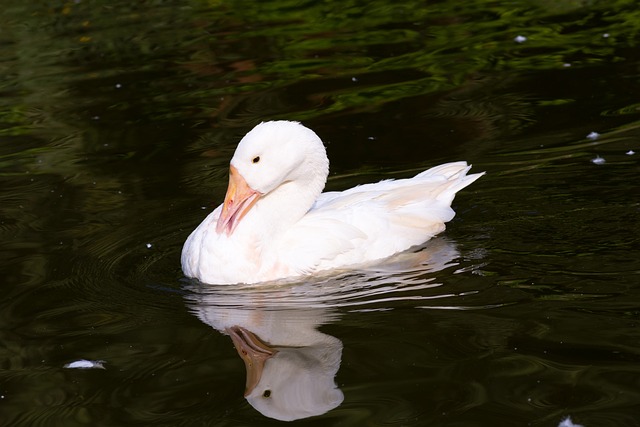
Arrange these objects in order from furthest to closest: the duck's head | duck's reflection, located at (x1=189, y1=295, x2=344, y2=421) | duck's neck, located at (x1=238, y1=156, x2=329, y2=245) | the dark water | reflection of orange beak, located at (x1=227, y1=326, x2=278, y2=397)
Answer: duck's neck, located at (x1=238, y1=156, x2=329, y2=245)
the duck's head
reflection of orange beak, located at (x1=227, y1=326, x2=278, y2=397)
the dark water
duck's reflection, located at (x1=189, y1=295, x2=344, y2=421)

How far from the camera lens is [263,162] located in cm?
720

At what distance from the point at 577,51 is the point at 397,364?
287 inches

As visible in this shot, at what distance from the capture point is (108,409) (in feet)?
18.0

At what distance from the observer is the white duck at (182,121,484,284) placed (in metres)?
7.15

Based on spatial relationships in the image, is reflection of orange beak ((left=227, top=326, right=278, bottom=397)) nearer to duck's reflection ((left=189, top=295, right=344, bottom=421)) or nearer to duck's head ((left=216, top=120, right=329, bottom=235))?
duck's reflection ((left=189, top=295, right=344, bottom=421))

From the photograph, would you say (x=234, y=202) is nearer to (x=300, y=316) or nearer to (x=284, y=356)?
(x=300, y=316)

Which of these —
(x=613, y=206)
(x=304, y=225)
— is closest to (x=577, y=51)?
(x=613, y=206)

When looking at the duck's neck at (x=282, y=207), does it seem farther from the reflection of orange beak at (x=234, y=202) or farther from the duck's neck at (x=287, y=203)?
the reflection of orange beak at (x=234, y=202)

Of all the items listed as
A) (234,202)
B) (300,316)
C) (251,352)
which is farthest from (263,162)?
(251,352)

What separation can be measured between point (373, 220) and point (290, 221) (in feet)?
1.87

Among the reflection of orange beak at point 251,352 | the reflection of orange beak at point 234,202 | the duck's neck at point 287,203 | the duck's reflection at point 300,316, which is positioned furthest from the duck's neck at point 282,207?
the reflection of orange beak at point 251,352

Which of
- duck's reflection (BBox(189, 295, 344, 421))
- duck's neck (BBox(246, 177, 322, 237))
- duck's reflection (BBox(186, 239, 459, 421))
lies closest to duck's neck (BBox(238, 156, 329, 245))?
duck's neck (BBox(246, 177, 322, 237))

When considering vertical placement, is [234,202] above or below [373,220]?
above

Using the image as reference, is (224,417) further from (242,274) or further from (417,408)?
(242,274)
